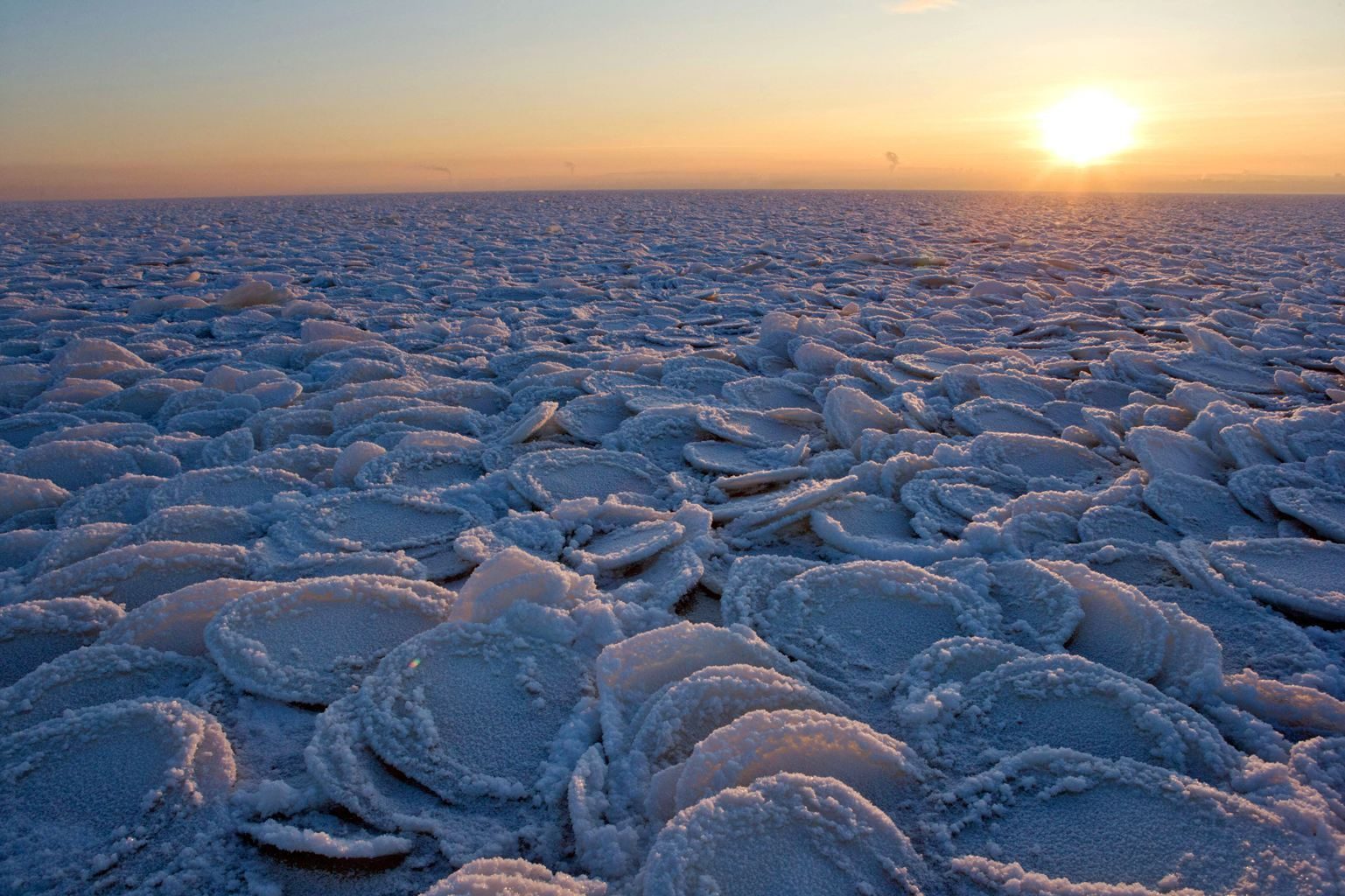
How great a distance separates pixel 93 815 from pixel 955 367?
2.69m

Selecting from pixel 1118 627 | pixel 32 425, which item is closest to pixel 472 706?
pixel 1118 627

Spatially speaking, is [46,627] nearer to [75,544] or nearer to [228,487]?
[75,544]

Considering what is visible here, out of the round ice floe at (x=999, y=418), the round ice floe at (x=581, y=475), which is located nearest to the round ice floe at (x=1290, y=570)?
the round ice floe at (x=999, y=418)

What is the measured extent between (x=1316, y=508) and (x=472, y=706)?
6.18ft

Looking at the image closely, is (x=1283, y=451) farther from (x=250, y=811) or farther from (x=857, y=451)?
(x=250, y=811)

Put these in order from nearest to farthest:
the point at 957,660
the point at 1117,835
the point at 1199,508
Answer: the point at 1117,835 → the point at 957,660 → the point at 1199,508

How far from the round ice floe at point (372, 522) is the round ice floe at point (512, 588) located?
401 millimetres

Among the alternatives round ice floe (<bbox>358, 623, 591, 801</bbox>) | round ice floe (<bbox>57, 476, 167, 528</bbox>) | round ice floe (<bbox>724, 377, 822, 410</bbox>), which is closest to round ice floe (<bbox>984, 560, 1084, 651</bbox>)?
round ice floe (<bbox>358, 623, 591, 801</bbox>)

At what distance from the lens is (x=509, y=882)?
0.81 metres

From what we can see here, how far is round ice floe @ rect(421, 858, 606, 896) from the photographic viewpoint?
80 cm

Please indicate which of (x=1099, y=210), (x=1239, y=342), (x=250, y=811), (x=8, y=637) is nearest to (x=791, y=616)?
(x=250, y=811)

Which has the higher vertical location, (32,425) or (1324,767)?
(32,425)

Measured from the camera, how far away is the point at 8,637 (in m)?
1.28

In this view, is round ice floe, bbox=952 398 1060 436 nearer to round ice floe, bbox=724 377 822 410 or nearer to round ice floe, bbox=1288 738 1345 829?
round ice floe, bbox=724 377 822 410
